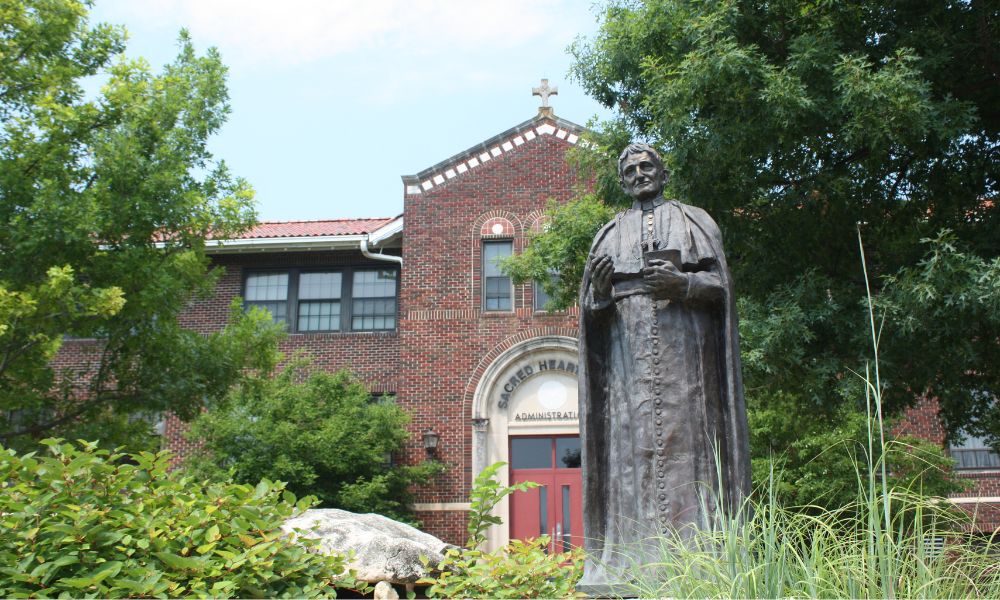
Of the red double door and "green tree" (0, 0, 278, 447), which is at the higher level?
"green tree" (0, 0, 278, 447)

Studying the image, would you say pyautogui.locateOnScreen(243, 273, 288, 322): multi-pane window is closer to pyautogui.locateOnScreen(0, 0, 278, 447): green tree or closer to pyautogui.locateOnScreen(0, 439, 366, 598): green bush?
pyautogui.locateOnScreen(0, 0, 278, 447): green tree

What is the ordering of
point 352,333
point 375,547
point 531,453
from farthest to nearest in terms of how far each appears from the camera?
point 352,333 < point 531,453 < point 375,547

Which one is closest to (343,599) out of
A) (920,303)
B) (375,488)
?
(920,303)

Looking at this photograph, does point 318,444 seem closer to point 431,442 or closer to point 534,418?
point 431,442

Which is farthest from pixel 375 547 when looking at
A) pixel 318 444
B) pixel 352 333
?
pixel 352 333

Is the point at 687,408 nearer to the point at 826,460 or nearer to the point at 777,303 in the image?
the point at 777,303

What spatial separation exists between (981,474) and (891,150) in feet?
42.3

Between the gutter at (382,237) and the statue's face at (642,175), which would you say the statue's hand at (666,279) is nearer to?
the statue's face at (642,175)

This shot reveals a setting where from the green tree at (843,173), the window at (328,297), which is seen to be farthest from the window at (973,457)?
the window at (328,297)

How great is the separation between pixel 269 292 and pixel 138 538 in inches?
758

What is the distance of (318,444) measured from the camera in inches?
765

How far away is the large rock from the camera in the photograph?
7.86 metres

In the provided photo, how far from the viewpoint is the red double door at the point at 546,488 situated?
21.1 meters

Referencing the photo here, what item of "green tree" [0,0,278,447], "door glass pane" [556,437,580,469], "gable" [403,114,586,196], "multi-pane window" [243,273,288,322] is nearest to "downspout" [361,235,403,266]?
"gable" [403,114,586,196]
